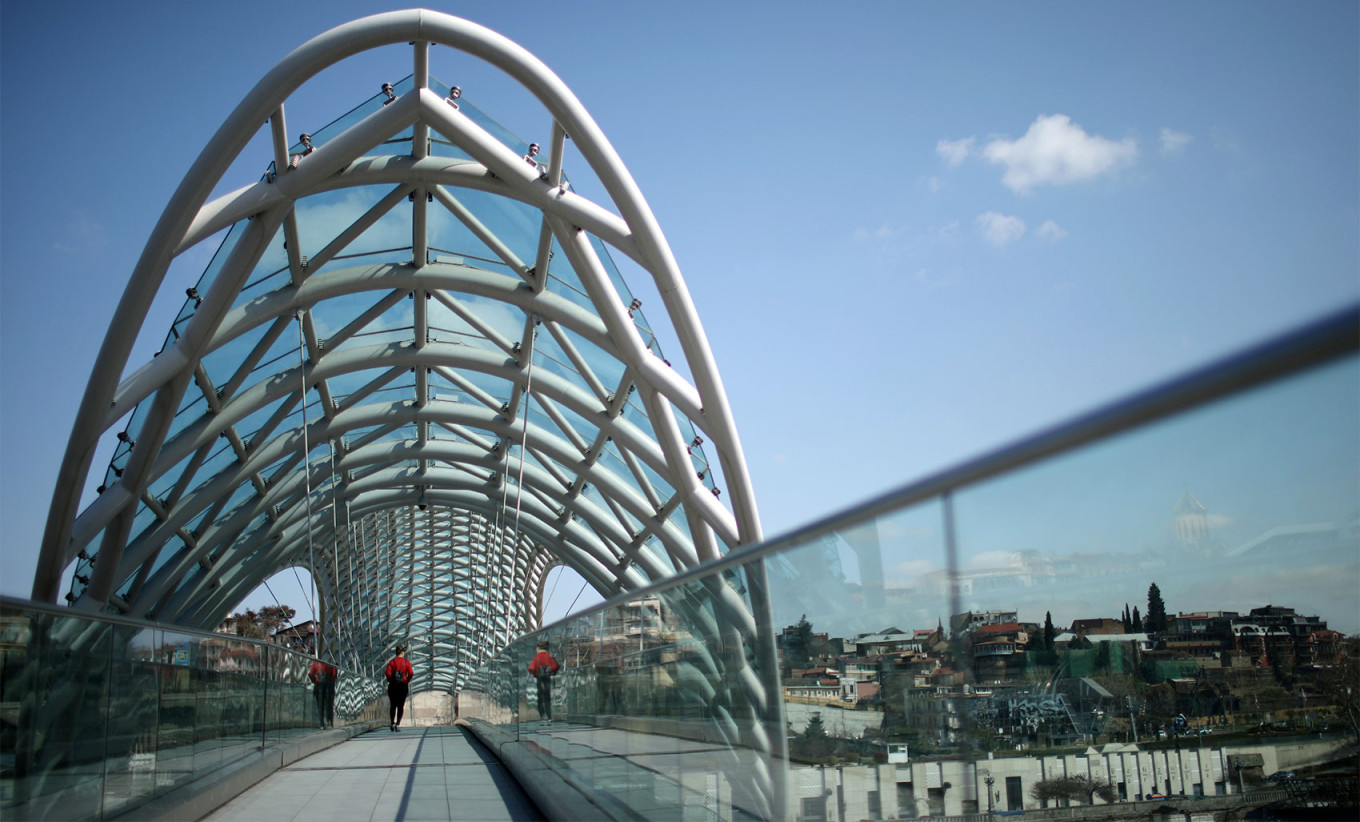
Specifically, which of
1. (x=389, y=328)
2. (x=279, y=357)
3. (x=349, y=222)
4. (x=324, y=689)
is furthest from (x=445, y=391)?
(x=324, y=689)

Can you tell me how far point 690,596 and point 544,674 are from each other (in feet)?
16.4

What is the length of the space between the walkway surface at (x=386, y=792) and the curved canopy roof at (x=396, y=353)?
35.6 feet

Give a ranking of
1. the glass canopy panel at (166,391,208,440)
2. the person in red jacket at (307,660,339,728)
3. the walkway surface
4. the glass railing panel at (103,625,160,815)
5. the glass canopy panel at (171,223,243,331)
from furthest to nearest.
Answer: the glass canopy panel at (166,391,208,440)
the glass canopy panel at (171,223,243,331)
the person in red jacket at (307,660,339,728)
the walkway surface
the glass railing panel at (103,625,160,815)

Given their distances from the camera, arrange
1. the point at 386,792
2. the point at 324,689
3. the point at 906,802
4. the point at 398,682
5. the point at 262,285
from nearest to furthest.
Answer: the point at 906,802
the point at 386,792
the point at 324,689
the point at 398,682
the point at 262,285

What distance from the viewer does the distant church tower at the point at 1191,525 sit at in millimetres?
1763

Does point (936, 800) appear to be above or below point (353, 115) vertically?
below

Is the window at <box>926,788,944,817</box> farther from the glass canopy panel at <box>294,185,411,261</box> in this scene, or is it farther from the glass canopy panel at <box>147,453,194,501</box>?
the glass canopy panel at <box>147,453,194,501</box>

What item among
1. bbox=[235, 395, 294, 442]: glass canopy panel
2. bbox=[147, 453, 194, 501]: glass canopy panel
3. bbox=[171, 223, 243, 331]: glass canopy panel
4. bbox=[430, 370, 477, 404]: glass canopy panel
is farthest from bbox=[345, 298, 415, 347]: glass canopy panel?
bbox=[171, 223, 243, 331]: glass canopy panel

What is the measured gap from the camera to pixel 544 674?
9.07m

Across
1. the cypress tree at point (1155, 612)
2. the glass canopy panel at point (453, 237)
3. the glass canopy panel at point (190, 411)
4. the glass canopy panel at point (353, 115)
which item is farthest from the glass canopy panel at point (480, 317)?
the cypress tree at point (1155, 612)

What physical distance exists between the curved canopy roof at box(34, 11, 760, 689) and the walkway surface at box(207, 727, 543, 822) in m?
10.8

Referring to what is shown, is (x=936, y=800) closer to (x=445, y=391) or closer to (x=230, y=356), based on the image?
(x=230, y=356)

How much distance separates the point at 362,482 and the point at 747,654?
38.7m

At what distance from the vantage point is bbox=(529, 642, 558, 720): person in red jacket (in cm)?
862
